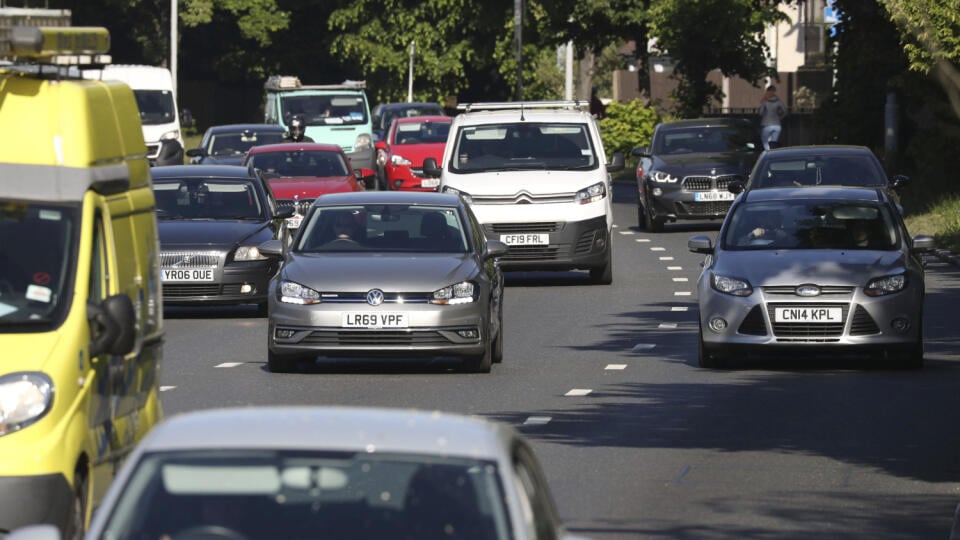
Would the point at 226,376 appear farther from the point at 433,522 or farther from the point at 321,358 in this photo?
the point at 433,522

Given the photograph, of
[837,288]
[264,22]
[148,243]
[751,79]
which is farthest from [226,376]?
[264,22]

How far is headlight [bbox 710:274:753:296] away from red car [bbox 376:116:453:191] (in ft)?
66.2

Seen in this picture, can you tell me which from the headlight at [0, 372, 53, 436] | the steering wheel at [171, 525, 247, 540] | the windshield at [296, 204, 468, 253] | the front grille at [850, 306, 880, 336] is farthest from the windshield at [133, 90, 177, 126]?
the steering wheel at [171, 525, 247, 540]

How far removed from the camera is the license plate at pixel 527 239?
24406 millimetres

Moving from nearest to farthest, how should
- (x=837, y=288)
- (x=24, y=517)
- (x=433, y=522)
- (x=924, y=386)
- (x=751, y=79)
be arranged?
(x=433, y=522)
(x=24, y=517)
(x=924, y=386)
(x=837, y=288)
(x=751, y=79)

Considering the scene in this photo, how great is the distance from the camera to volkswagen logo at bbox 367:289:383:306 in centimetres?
1638

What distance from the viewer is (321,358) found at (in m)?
18.0

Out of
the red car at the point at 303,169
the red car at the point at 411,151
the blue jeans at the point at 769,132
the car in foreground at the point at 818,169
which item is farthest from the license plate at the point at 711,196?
the blue jeans at the point at 769,132

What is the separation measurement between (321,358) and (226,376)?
4.99ft

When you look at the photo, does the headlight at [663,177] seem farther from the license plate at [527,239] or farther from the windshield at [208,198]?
the windshield at [208,198]

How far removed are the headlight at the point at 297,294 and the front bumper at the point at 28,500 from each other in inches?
333

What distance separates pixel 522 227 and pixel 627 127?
29.1m

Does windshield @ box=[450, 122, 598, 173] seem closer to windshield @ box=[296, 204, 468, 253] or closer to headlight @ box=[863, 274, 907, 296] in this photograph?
windshield @ box=[296, 204, 468, 253]

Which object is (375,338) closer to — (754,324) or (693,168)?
(754,324)
